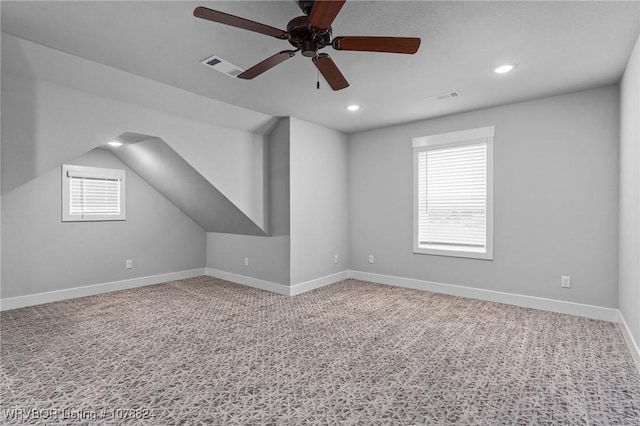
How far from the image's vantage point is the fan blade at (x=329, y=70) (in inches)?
87.3

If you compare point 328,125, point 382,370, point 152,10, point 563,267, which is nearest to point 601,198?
point 563,267

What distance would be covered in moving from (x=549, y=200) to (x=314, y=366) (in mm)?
3345

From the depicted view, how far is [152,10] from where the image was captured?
2.22 m

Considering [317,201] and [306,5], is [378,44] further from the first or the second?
[317,201]

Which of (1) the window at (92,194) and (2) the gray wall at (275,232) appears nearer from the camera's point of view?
(1) the window at (92,194)

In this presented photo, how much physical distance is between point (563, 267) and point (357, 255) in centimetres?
289

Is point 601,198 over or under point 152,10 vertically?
under

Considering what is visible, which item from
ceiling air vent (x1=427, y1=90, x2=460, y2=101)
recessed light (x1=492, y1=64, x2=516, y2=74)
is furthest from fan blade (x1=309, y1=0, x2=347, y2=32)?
ceiling air vent (x1=427, y1=90, x2=460, y2=101)

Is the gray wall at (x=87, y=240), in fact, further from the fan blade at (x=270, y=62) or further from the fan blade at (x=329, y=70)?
the fan blade at (x=329, y=70)

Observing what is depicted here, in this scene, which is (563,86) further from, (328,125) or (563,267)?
(328,125)

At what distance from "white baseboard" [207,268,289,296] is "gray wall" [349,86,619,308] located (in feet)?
6.47

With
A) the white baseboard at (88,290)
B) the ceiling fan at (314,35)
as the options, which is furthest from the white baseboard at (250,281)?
the ceiling fan at (314,35)

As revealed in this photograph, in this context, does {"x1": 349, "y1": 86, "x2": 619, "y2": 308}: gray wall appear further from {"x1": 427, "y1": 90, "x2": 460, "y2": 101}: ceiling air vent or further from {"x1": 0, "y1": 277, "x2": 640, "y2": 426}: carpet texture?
{"x1": 427, "y1": 90, "x2": 460, "y2": 101}: ceiling air vent

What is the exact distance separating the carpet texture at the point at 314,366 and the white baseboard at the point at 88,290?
0.23 meters
